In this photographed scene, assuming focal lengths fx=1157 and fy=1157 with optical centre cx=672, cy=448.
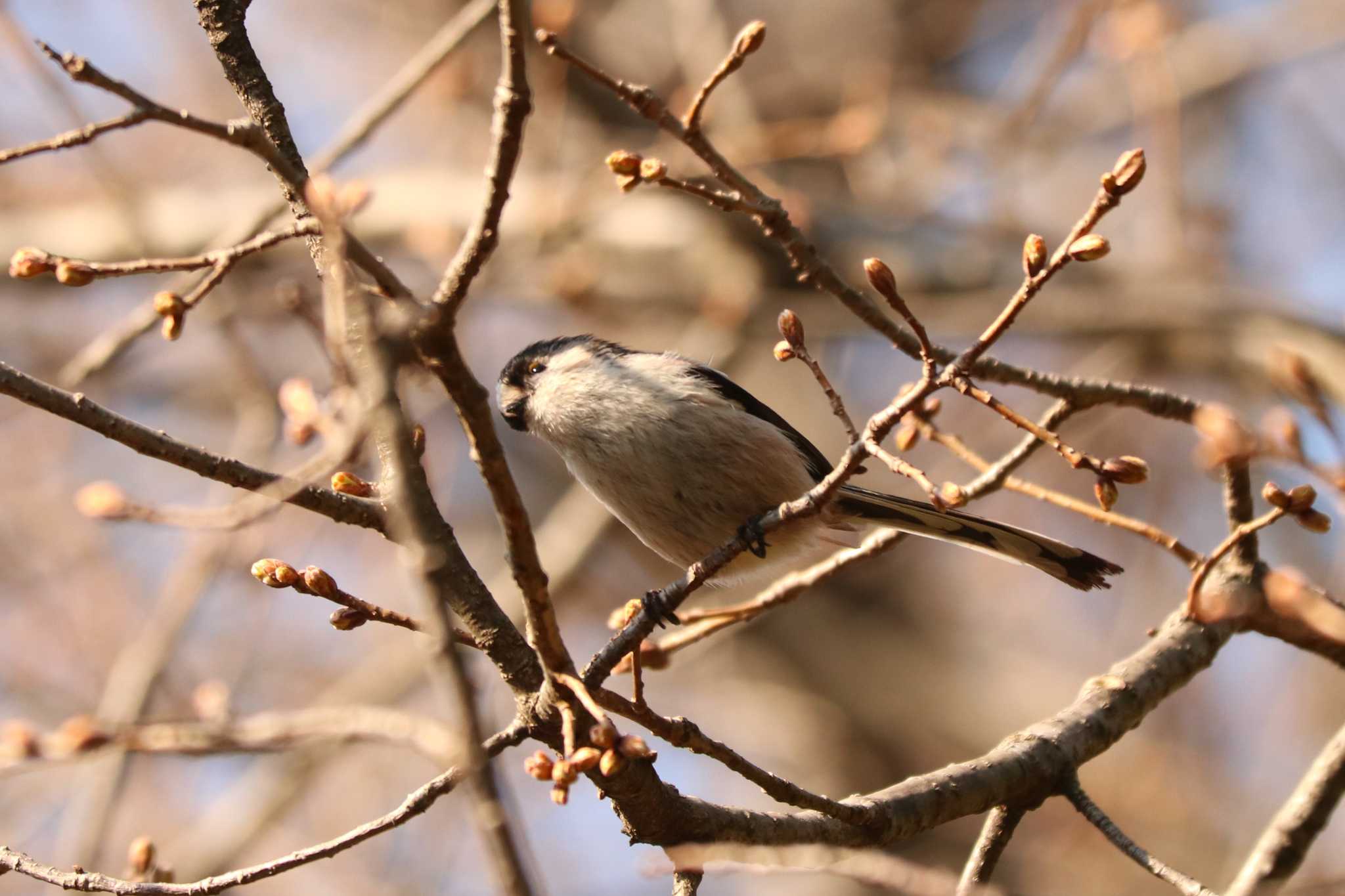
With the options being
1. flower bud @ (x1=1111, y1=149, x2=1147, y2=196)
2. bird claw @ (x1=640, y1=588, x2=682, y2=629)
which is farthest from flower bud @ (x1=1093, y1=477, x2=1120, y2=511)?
bird claw @ (x1=640, y1=588, x2=682, y2=629)

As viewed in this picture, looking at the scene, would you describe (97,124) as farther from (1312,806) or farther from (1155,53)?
(1155,53)

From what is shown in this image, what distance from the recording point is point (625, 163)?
1864 mm

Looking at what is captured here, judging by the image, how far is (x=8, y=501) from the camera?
7.32m

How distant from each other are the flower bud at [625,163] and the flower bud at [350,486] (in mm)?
689

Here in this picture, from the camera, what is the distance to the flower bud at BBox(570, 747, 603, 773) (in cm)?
165

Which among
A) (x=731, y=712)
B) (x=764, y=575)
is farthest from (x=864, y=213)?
(x=731, y=712)

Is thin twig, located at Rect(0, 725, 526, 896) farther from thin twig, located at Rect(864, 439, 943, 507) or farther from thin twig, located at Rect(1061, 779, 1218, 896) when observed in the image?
thin twig, located at Rect(1061, 779, 1218, 896)

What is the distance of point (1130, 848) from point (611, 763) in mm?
1107

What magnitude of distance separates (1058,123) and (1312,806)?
494 centimetres

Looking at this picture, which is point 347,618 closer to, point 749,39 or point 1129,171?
point 749,39

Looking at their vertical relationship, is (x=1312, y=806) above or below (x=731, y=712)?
below

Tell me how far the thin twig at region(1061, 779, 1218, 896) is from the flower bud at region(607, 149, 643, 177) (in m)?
1.48

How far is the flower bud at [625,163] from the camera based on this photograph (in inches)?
73.1

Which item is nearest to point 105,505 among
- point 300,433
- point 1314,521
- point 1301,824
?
point 300,433
